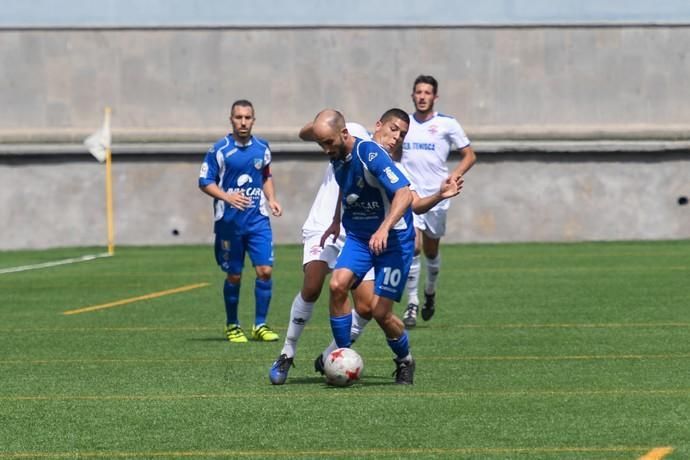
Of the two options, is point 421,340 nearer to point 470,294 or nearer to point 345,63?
point 470,294

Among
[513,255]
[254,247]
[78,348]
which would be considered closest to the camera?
[78,348]

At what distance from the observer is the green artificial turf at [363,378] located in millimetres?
8469

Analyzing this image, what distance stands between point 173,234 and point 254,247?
16230mm

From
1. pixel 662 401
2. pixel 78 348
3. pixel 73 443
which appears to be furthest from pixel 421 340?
pixel 73 443

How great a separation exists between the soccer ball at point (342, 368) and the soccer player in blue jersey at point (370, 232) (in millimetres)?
278

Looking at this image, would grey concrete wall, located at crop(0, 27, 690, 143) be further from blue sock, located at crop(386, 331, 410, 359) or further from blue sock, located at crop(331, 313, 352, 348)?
blue sock, located at crop(386, 331, 410, 359)

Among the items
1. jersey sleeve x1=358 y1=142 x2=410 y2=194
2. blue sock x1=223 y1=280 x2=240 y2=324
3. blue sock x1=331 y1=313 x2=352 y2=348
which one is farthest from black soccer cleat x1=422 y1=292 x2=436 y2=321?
jersey sleeve x1=358 y1=142 x2=410 y2=194

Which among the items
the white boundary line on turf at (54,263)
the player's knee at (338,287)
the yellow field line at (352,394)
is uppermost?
the player's knee at (338,287)

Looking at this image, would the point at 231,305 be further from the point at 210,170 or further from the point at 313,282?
the point at 313,282

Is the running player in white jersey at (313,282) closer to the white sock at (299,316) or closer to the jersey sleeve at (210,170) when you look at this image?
the white sock at (299,316)

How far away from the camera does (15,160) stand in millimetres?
30469

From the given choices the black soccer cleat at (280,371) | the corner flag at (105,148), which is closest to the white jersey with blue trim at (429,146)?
the black soccer cleat at (280,371)

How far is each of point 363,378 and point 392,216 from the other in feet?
4.82

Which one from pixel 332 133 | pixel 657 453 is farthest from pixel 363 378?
pixel 657 453
